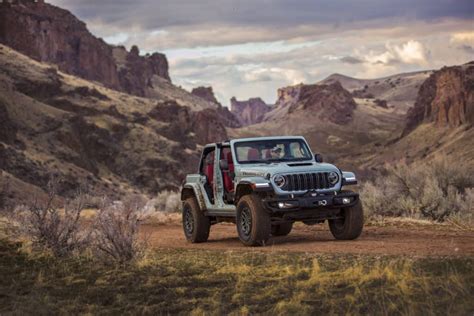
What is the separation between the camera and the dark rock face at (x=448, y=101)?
351ft

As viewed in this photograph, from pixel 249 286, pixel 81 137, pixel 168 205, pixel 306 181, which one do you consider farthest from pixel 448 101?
pixel 249 286

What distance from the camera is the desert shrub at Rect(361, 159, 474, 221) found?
1742cm

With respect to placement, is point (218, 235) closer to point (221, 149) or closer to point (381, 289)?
point (221, 149)

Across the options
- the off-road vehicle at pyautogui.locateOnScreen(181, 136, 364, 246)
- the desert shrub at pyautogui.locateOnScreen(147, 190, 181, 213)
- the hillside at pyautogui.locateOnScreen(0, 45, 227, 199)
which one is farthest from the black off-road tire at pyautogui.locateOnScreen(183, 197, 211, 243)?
the hillside at pyautogui.locateOnScreen(0, 45, 227, 199)

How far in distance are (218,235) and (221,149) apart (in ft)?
9.52

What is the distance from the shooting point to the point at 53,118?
278 ft

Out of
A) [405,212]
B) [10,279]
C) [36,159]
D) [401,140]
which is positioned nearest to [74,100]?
[36,159]

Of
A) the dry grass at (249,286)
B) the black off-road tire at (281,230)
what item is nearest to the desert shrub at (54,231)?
the dry grass at (249,286)

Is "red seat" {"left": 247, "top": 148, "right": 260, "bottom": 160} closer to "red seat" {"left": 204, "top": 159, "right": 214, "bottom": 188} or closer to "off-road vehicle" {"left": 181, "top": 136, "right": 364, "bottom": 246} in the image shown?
"off-road vehicle" {"left": 181, "top": 136, "right": 364, "bottom": 246}

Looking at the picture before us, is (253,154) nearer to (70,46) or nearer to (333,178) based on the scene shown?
(333,178)

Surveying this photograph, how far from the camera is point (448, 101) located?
371ft

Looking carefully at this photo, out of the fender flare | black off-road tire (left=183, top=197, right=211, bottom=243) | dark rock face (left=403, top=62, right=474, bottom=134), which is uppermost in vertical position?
dark rock face (left=403, top=62, right=474, bottom=134)

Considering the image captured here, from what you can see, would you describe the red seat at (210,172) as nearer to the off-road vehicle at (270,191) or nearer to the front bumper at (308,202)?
the off-road vehicle at (270,191)

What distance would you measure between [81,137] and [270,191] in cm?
7703
